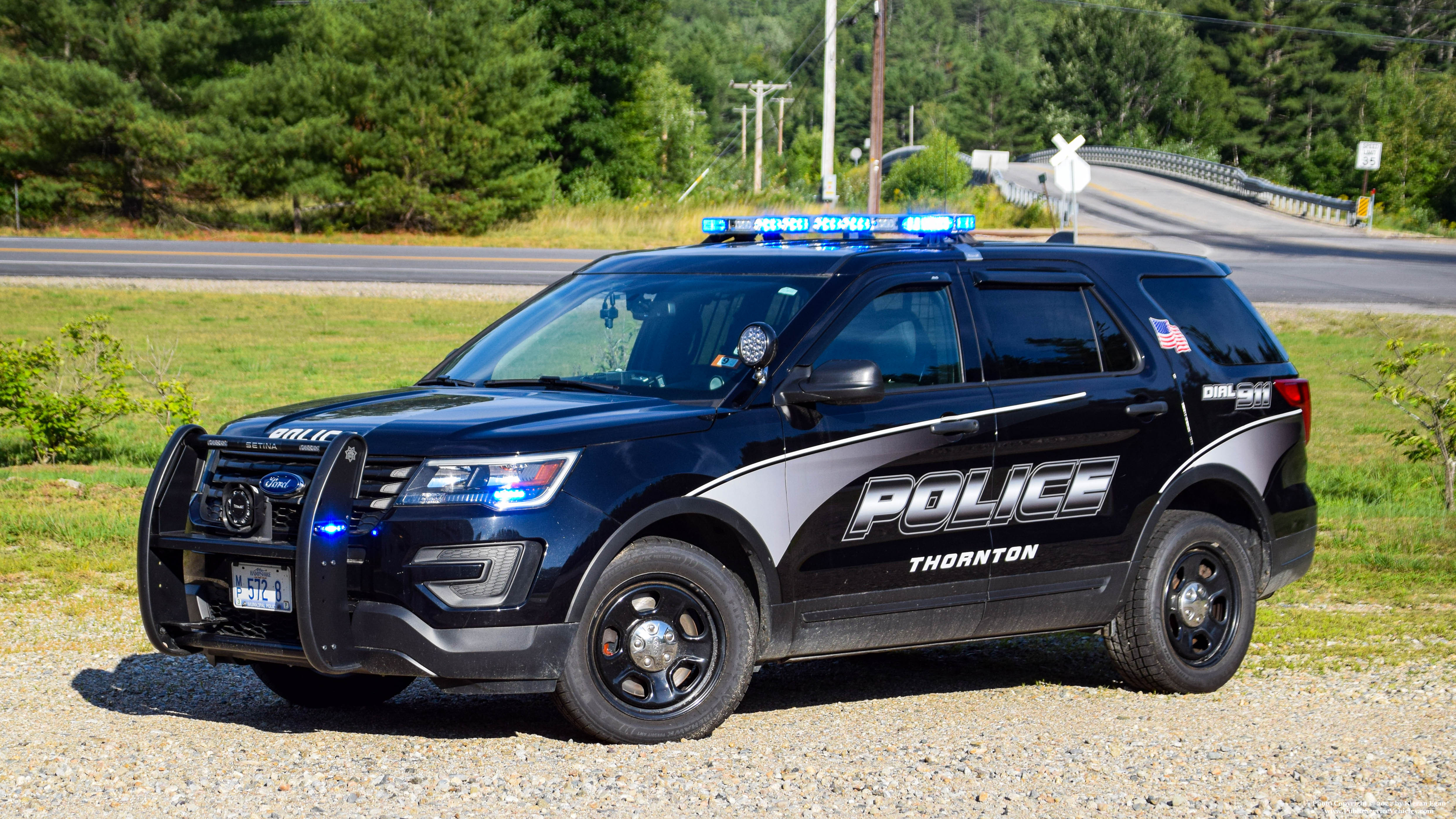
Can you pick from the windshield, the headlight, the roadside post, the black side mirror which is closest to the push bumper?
the black side mirror

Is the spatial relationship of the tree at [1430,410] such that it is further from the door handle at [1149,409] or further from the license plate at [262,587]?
the license plate at [262,587]

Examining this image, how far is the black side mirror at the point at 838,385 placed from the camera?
525 cm

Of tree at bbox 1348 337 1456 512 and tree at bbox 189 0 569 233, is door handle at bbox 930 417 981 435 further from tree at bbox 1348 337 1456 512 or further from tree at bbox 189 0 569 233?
tree at bbox 189 0 569 233

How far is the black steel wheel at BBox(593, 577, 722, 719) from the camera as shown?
507cm

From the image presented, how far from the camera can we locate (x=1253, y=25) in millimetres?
100188

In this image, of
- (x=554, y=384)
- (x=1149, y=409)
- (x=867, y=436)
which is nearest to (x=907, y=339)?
(x=867, y=436)

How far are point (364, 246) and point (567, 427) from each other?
108 ft

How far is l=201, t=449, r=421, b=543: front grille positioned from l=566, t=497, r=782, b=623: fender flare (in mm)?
668

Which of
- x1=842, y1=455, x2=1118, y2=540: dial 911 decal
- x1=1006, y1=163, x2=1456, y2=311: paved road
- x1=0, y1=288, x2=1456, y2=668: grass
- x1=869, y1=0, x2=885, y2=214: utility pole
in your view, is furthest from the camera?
x1=869, y1=0, x2=885, y2=214: utility pole

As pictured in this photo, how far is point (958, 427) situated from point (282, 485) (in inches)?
97.4

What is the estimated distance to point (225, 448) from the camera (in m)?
5.16

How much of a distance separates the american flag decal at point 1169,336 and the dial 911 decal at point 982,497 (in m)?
0.69

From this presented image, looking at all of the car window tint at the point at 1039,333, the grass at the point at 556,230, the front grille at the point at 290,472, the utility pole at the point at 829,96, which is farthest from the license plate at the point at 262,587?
the utility pole at the point at 829,96

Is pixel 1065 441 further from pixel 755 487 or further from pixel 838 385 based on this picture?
pixel 755 487
